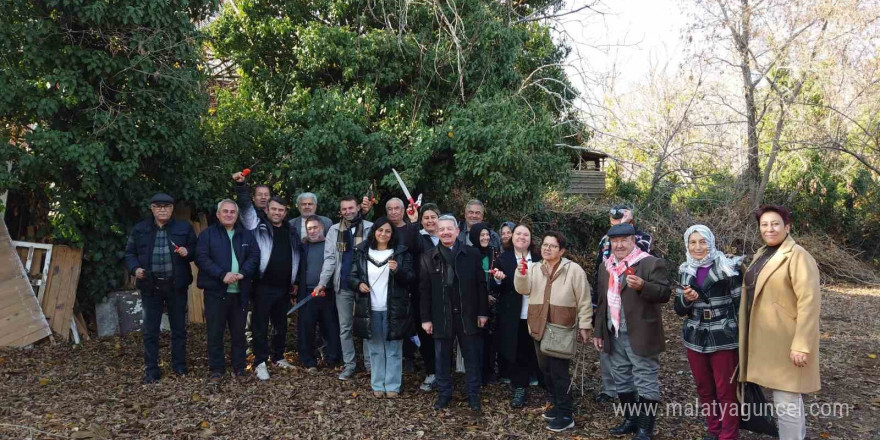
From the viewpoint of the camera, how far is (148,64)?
636 centimetres

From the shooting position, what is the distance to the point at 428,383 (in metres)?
5.41

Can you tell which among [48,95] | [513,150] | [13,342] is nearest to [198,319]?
[13,342]

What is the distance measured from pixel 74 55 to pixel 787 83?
15.1 meters

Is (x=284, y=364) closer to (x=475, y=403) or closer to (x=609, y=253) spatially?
(x=475, y=403)

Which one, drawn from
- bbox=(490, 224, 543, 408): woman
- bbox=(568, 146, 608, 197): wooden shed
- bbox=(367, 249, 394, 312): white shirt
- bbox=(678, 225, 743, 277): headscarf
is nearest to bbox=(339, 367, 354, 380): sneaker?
bbox=(367, 249, 394, 312): white shirt

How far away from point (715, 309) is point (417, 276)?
2.43 metres

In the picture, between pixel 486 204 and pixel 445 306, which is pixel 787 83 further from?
pixel 445 306

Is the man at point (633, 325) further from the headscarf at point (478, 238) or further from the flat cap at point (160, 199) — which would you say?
the flat cap at point (160, 199)

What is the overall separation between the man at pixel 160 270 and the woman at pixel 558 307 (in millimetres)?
3242

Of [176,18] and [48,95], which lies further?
[176,18]

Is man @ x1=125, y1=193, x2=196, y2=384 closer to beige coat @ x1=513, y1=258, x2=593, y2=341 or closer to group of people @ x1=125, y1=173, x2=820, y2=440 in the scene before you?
group of people @ x1=125, y1=173, x2=820, y2=440

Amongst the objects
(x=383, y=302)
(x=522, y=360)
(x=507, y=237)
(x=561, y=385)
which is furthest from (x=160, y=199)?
(x=561, y=385)

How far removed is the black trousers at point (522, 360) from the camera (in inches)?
199

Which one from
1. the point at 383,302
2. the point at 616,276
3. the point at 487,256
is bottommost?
the point at 383,302
